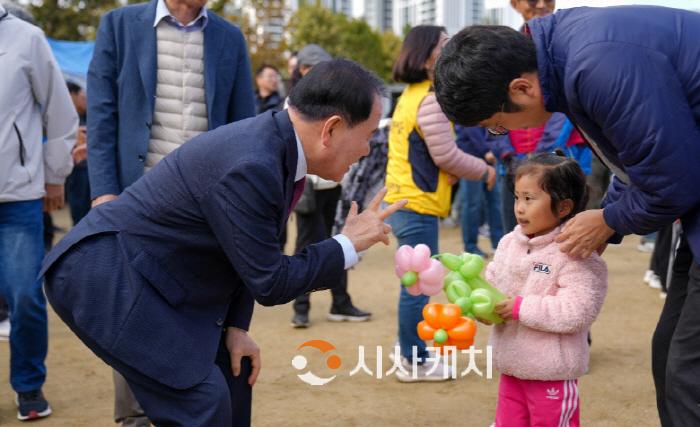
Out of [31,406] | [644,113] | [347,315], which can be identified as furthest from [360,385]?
[644,113]

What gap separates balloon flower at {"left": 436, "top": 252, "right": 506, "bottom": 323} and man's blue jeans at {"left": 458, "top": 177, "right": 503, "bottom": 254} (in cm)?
563

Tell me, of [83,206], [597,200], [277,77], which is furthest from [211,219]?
[597,200]

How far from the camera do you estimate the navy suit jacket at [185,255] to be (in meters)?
2.37

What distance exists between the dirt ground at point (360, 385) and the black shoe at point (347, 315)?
7cm

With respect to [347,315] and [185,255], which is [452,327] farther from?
[347,315]

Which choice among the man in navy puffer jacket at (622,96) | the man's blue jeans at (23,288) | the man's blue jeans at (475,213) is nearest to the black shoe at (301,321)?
the man's blue jeans at (23,288)

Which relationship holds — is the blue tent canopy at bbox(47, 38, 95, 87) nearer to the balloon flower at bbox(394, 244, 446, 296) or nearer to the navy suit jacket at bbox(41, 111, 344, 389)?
the balloon flower at bbox(394, 244, 446, 296)

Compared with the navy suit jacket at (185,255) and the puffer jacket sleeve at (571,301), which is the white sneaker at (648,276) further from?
the navy suit jacket at (185,255)

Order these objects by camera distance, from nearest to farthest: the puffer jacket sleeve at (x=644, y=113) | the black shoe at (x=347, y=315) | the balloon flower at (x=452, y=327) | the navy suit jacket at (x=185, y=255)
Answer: the puffer jacket sleeve at (x=644, y=113), the navy suit jacket at (x=185, y=255), the balloon flower at (x=452, y=327), the black shoe at (x=347, y=315)

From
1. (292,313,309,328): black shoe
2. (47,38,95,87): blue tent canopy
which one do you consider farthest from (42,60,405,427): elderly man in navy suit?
(47,38,95,87): blue tent canopy

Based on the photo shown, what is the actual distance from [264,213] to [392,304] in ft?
14.7

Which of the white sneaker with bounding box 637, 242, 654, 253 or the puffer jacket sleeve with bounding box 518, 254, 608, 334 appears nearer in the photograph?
the puffer jacket sleeve with bounding box 518, 254, 608, 334

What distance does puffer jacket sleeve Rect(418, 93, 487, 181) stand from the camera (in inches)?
180

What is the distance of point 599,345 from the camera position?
18.0 feet
